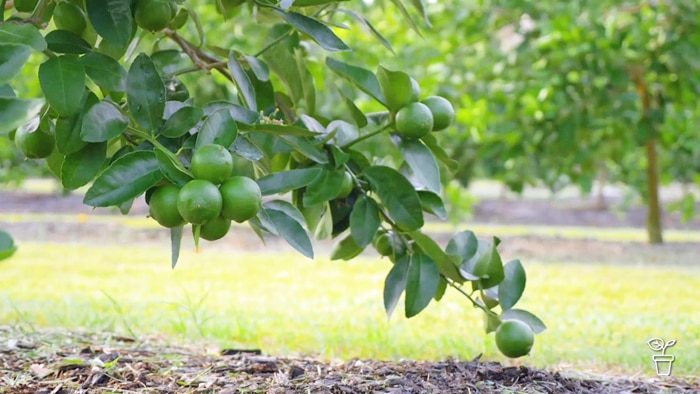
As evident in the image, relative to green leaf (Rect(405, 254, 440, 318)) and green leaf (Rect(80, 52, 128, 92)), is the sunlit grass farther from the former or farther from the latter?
green leaf (Rect(80, 52, 128, 92))

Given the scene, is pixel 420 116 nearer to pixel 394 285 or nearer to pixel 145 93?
pixel 394 285

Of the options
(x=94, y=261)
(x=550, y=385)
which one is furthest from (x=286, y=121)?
(x=94, y=261)

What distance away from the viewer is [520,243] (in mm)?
6949

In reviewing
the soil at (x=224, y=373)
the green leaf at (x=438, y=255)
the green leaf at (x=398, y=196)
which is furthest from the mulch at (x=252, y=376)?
the green leaf at (x=398, y=196)

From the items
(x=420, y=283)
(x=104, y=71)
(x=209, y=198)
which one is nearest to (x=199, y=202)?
(x=209, y=198)

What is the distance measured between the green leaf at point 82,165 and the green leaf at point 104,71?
4.0 inches

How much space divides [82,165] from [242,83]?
1.16 feet

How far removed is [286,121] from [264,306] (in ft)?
6.11

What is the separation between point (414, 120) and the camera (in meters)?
1.47

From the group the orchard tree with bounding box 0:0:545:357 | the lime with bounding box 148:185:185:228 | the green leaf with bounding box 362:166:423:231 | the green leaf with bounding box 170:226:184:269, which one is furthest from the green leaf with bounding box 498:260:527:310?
the lime with bounding box 148:185:185:228

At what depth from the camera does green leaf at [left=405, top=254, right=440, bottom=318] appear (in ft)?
5.24

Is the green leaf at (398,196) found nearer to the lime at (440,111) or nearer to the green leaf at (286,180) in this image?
the lime at (440,111)

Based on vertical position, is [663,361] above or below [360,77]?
below

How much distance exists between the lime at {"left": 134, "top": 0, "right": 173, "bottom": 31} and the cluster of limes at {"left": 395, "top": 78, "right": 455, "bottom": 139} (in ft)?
1.47
